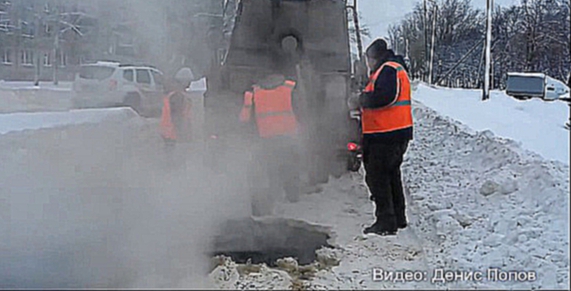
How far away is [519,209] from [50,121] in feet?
33.1

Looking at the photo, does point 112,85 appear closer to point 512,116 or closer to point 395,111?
point 512,116

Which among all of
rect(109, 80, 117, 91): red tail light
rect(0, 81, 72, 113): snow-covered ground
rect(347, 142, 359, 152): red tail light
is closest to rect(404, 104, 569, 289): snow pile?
rect(347, 142, 359, 152): red tail light

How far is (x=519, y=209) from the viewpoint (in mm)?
4465

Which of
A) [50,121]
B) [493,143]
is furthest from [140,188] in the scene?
[50,121]

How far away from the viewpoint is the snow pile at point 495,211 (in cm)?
352

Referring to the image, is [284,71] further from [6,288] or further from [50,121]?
[50,121]

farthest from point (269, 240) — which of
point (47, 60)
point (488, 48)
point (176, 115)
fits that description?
point (47, 60)

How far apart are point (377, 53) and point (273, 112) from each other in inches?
41.8

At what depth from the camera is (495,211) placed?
4.63 metres

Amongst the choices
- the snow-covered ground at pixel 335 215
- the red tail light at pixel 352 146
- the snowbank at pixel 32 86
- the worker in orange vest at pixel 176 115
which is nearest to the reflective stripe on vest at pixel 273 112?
the snow-covered ground at pixel 335 215

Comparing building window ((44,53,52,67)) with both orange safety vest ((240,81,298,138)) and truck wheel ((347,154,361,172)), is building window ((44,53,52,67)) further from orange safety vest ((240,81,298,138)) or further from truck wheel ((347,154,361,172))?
orange safety vest ((240,81,298,138))

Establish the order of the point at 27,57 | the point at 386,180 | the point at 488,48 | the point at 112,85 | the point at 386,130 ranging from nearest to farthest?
the point at 386,130
the point at 386,180
the point at 488,48
the point at 112,85
the point at 27,57

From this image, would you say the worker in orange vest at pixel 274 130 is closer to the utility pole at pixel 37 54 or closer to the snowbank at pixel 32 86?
the utility pole at pixel 37 54

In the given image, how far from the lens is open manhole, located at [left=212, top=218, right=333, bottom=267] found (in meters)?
4.23
